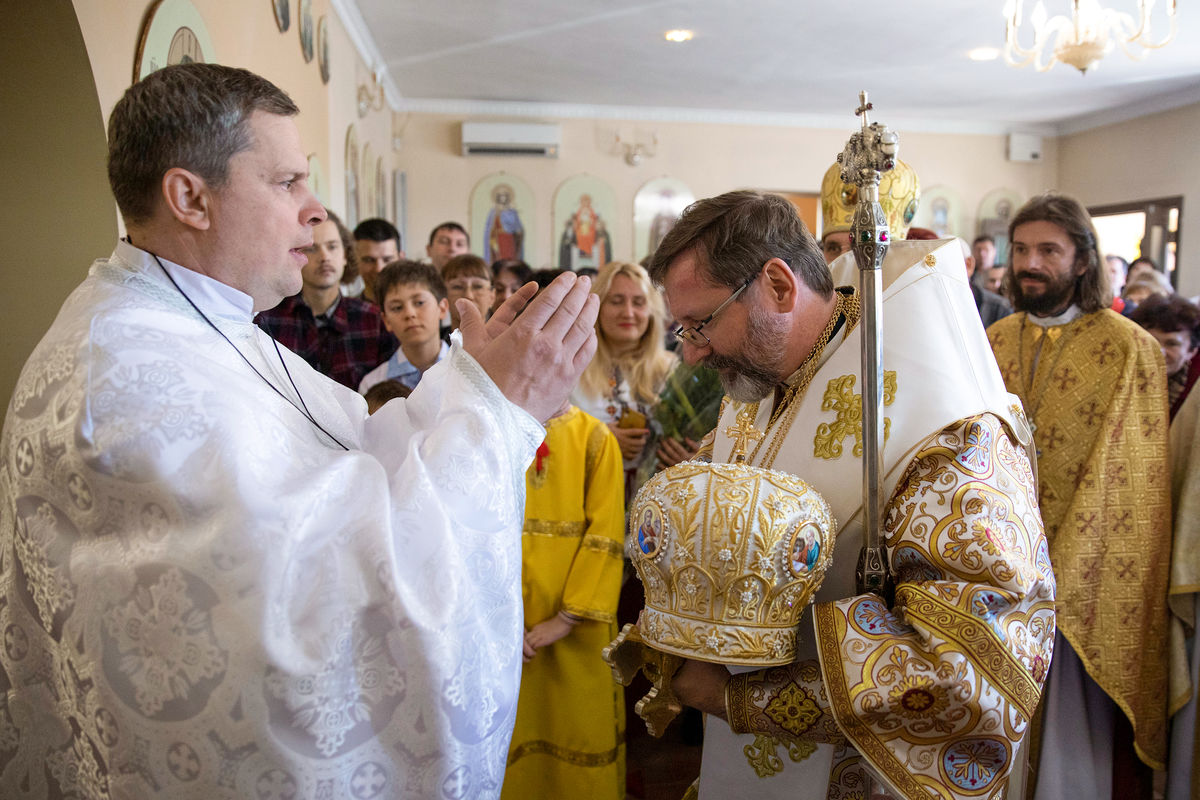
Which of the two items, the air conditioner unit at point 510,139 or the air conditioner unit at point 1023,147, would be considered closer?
the air conditioner unit at point 510,139

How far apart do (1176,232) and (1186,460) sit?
9349 mm

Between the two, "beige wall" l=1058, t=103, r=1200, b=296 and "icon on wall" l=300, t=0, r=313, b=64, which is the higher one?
"icon on wall" l=300, t=0, r=313, b=64

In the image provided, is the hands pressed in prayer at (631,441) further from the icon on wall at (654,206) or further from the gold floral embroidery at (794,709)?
the icon on wall at (654,206)

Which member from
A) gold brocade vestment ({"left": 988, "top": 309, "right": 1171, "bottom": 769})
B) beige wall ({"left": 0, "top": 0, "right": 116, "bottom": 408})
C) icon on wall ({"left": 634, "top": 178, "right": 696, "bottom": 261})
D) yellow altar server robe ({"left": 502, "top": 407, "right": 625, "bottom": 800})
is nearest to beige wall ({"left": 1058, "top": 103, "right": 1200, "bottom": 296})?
icon on wall ({"left": 634, "top": 178, "right": 696, "bottom": 261})

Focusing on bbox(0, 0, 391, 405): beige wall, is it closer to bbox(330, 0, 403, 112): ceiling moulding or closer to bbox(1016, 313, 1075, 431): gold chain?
bbox(1016, 313, 1075, 431): gold chain

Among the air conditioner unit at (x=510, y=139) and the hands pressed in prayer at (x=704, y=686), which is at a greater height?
the air conditioner unit at (x=510, y=139)

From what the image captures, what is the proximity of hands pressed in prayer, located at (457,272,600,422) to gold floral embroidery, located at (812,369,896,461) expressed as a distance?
1.76 feet

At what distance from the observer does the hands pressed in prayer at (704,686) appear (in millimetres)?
1434

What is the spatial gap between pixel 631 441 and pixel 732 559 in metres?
1.93

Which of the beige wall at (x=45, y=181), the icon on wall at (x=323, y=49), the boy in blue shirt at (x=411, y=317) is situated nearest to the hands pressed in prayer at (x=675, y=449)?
the boy in blue shirt at (x=411, y=317)

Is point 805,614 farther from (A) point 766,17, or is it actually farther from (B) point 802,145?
(B) point 802,145

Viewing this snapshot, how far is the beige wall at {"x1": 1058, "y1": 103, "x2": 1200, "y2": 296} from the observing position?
10.4 meters

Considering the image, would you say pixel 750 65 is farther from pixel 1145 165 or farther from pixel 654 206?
pixel 1145 165

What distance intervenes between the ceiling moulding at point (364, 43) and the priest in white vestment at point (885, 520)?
229 inches
